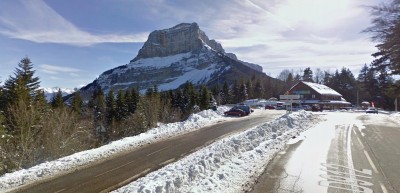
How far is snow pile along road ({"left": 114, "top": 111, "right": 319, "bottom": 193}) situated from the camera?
9797 millimetres

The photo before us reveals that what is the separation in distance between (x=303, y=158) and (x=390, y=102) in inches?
3729

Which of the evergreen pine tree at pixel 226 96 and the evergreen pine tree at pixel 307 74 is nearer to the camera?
the evergreen pine tree at pixel 226 96

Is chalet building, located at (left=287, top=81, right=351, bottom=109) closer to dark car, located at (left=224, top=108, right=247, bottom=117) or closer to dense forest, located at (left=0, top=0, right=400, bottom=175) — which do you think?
dense forest, located at (left=0, top=0, right=400, bottom=175)

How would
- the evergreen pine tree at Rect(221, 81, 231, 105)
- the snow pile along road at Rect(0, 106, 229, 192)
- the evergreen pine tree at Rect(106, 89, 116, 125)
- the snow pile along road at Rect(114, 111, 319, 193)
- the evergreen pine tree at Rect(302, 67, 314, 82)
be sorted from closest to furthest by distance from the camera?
the snow pile along road at Rect(114, 111, 319, 193) < the snow pile along road at Rect(0, 106, 229, 192) < the evergreen pine tree at Rect(106, 89, 116, 125) < the evergreen pine tree at Rect(221, 81, 231, 105) < the evergreen pine tree at Rect(302, 67, 314, 82)

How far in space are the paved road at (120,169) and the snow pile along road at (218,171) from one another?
99 centimetres

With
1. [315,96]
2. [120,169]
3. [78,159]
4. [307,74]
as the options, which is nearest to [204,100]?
[315,96]

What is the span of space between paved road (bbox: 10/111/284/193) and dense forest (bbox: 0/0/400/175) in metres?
3.99

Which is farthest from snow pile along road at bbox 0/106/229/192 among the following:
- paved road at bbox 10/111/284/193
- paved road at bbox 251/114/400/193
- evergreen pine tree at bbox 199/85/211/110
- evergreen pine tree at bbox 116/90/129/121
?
evergreen pine tree at bbox 199/85/211/110

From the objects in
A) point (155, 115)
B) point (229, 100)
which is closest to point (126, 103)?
point (155, 115)

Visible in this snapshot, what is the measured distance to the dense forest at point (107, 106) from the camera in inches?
836

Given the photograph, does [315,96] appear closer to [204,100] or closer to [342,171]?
[204,100]

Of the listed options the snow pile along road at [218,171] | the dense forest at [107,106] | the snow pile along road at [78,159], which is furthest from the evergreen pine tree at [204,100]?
the snow pile along road at [218,171]

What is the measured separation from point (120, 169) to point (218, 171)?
4.04 metres

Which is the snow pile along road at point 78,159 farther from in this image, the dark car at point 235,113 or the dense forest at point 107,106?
the dark car at point 235,113
